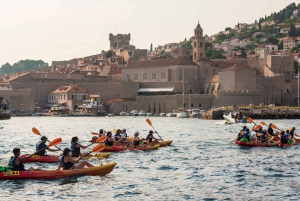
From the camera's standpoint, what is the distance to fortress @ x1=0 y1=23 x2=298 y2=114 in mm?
86812

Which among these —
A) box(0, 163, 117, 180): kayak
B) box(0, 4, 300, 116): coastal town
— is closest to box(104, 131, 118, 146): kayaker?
box(0, 163, 117, 180): kayak

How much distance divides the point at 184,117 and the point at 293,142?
49.8 meters

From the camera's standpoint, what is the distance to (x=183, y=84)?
90.9 m

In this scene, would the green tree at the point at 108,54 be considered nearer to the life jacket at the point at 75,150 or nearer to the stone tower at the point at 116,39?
the stone tower at the point at 116,39

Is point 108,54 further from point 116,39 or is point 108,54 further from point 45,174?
point 45,174

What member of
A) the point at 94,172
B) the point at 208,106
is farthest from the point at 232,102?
the point at 94,172

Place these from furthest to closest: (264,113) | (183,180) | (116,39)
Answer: (116,39)
(264,113)
(183,180)

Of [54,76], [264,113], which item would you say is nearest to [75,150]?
[264,113]

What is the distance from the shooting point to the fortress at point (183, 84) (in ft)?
285

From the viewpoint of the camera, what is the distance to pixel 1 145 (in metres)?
33.8

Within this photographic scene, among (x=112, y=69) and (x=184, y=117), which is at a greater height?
(x=112, y=69)

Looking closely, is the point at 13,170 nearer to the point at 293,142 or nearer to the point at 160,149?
the point at 160,149

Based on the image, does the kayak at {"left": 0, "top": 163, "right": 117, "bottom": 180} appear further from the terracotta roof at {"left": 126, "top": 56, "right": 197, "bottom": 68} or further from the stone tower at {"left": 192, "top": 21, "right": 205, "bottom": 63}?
the stone tower at {"left": 192, "top": 21, "right": 205, "bottom": 63}

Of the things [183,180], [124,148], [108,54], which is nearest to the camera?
[183,180]
